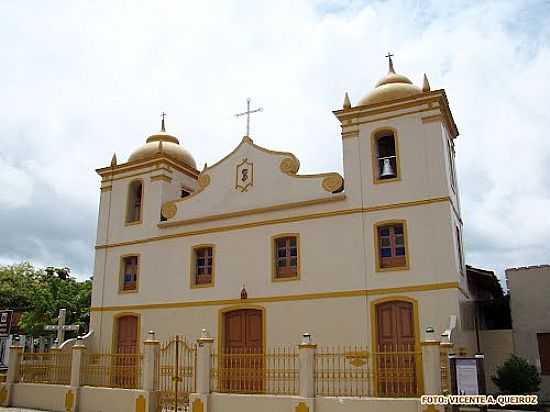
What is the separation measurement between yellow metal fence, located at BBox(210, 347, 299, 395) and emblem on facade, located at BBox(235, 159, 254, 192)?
5.22 m

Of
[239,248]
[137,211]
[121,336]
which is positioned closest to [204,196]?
[239,248]

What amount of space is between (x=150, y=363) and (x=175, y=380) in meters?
0.77

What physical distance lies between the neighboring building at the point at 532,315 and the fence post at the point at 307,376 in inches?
278

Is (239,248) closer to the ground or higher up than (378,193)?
closer to the ground

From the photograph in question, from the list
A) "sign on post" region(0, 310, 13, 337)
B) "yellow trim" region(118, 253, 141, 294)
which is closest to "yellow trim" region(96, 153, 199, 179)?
"yellow trim" region(118, 253, 141, 294)

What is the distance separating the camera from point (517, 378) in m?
13.3

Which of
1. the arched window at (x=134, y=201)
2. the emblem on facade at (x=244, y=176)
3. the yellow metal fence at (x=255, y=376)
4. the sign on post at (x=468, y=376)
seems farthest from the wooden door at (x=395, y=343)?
the arched window at (x=134, y=201)

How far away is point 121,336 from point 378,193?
9624 millimetres

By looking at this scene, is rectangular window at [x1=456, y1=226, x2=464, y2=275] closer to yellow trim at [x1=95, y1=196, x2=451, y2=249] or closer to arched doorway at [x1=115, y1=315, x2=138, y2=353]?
yellow trim at [x1=95, y1=196, x2=451, y2=249]

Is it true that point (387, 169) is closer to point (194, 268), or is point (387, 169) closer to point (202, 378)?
point (194, 268)

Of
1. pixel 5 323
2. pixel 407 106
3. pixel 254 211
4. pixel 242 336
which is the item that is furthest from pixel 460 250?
pixel 5 323

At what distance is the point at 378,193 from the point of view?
1438 cm

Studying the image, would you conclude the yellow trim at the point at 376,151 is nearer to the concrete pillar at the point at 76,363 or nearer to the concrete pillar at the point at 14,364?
the concrete pillar at the point at 76,363

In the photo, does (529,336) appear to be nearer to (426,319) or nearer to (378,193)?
(426,319)
